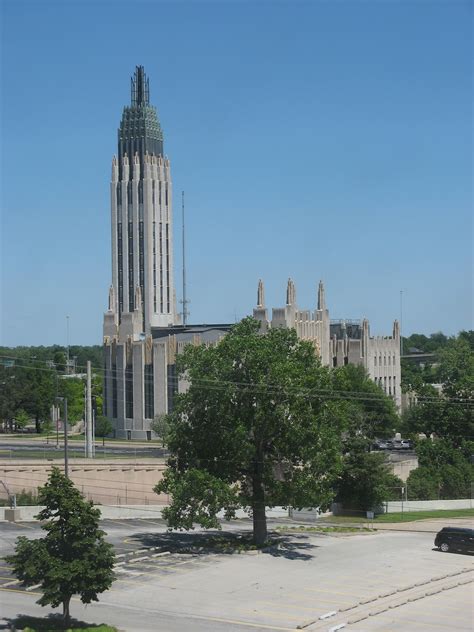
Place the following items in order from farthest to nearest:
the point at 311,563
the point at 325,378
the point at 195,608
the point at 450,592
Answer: the point at 325,378, the point at 311,563, the point at 450,592, the point at 195,608

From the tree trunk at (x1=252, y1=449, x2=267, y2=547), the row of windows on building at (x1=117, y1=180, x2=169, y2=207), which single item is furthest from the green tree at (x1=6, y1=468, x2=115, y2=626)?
the row of windows on building at (x1=117, y1=180, x2=169, y2=207)

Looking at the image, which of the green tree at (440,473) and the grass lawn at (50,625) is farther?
the green tree at (440,473)

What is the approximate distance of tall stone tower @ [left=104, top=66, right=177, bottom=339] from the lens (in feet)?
422

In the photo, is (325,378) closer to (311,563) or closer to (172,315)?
(311,563)

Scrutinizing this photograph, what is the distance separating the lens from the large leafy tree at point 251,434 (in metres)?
43.5

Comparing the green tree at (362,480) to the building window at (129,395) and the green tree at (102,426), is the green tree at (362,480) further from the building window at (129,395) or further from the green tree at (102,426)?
the building window at (129,395)

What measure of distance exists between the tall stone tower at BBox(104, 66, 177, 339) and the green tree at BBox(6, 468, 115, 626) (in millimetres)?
95060

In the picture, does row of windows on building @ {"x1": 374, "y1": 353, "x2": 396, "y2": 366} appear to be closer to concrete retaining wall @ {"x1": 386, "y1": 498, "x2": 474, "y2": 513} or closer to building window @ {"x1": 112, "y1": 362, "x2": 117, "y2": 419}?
building window @ {"x1": 112, "y1": 362, "x2": 117, "y2": 419}

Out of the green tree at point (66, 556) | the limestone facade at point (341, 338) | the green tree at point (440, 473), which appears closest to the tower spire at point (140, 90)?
the limestone facade at point (341, 338)

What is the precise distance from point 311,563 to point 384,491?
1795 cm

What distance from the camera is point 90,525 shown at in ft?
103

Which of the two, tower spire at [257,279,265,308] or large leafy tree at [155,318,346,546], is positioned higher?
tower spire at [257,279,265,308]

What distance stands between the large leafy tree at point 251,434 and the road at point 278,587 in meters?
2.20

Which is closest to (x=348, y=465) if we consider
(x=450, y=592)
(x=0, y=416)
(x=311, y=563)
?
(x=311, y=563)
